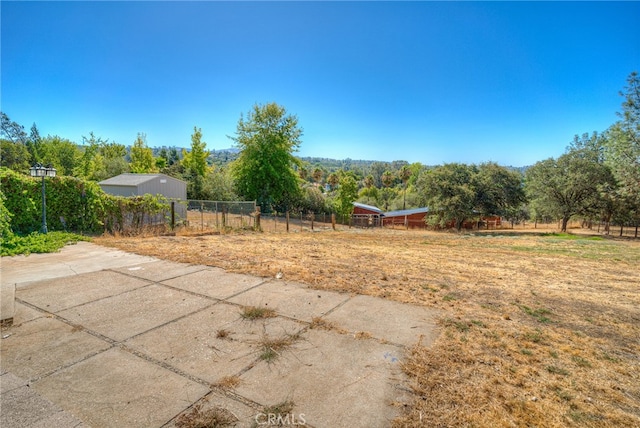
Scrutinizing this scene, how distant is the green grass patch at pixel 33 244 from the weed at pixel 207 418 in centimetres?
764

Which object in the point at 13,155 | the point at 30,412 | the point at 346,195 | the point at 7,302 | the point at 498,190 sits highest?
the point at 13,155

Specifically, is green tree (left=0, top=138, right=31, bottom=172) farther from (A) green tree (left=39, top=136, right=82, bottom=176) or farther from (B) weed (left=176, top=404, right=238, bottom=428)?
(B) weed (left=176, top=404, right=238, bottom=428)

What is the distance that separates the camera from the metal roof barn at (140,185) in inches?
686

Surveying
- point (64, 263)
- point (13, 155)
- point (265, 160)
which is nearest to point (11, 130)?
point (13, 155)

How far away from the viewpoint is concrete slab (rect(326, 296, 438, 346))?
327 centimetres

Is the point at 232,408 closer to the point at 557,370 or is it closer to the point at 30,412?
the point at 30,412

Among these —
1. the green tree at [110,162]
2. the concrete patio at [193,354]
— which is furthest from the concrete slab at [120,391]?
the green tree at [110,162]

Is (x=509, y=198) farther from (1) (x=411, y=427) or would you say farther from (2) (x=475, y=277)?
(1) (x=411, y=427)

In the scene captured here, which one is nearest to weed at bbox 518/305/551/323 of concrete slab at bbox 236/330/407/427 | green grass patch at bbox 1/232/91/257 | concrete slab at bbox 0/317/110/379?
concrete slab at bbox 236/330/407/427

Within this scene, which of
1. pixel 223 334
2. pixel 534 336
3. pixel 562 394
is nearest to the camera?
pixel 562 394

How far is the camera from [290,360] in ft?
9.01

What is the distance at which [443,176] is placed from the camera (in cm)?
2925

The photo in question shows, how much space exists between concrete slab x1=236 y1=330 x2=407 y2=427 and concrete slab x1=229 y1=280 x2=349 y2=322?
82 centimetres

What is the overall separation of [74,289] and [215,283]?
203 cm
